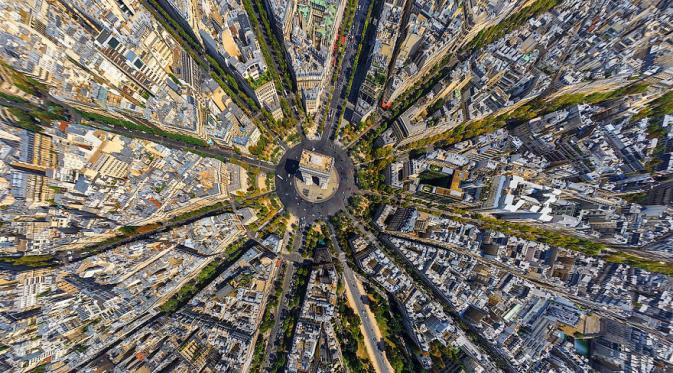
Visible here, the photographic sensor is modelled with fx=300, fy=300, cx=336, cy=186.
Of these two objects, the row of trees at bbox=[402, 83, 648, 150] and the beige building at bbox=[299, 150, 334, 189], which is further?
the row of trees at bbox=[402, 83, 648, 150]

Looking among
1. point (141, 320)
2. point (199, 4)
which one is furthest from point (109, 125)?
point (141, 320)

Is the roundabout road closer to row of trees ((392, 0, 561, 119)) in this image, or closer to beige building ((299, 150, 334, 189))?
beige building ((299, 150, 334, 189))

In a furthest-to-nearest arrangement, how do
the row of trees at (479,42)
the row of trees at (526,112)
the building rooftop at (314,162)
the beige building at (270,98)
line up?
the row of trees at (479,42) < the row of trees at (526,112) < the beige building at (270,98) < the building rooftop at (314,162)

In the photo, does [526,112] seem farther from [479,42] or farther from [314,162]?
[314,162]

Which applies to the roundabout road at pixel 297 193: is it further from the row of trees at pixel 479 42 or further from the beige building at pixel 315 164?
the row of trees at pixel 479 42

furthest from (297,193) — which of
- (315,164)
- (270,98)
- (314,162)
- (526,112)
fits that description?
(526,112)

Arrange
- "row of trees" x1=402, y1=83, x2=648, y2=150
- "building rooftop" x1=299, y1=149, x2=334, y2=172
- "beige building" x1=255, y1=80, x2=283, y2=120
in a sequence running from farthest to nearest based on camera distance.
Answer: "row of trees" x1=402, y1=83, x2=648, y2=150, "beige building" x1=255, y1=80, x2=283, y2=120, "building rooftop" x1=299, y1=149, x2=334, y2=172

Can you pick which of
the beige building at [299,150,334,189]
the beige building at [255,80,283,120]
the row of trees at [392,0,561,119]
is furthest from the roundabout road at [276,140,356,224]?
the row of trees at [392,0,561,119]

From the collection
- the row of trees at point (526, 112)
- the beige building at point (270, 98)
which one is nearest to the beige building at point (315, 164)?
the beige building at point (270, 98)

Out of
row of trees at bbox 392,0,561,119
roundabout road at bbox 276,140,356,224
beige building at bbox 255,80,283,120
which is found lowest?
roundabout road at bbox 276,140,356,224
